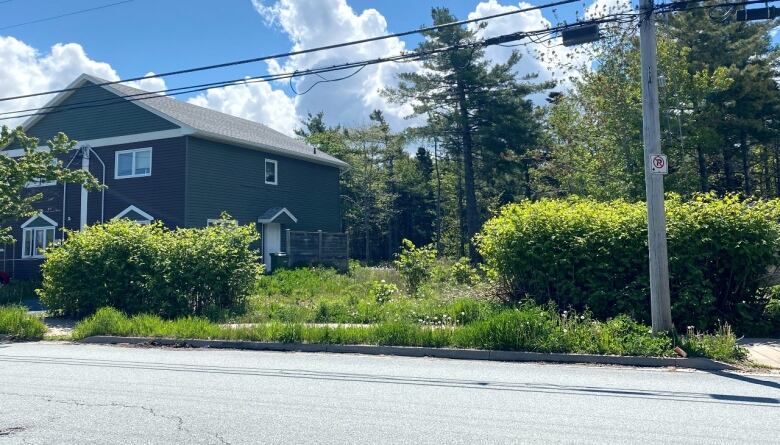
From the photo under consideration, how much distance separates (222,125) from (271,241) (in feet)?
18.6

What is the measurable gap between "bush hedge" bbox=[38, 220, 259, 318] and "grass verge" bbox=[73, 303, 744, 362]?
242 centimetres

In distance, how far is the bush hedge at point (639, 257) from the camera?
37.3 feet

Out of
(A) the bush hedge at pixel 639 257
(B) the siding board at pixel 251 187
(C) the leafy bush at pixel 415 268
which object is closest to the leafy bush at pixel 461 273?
(C) the leafy bush at pixel 415 268

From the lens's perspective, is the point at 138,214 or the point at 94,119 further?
the point at 94,119

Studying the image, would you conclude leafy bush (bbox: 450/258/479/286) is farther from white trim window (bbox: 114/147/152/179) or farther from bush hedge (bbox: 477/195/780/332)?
white trim window (bbox: 114/147/152/179)

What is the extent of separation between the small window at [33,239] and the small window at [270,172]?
9.85m

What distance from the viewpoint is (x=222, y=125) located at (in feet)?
90.5

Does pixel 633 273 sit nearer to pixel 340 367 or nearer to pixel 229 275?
pixel 340 367

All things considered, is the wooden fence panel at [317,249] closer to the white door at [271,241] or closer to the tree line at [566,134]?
the white door at [271,241]

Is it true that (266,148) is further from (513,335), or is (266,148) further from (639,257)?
(513,335)

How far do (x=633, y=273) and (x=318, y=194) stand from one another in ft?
70.1

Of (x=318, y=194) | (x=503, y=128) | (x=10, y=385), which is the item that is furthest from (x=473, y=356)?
(x=503, y=128)

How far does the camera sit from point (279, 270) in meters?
24.4

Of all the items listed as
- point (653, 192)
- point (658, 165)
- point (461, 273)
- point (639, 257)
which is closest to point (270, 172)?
point (461, 273)
